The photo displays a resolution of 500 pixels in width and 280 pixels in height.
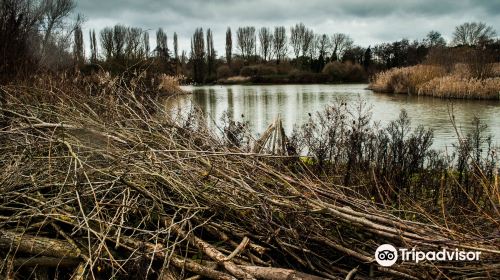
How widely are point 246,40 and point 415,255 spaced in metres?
59.4

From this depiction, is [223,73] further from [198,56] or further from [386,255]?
[386,255]

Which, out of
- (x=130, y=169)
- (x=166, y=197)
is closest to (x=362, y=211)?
(x=166, y=197)

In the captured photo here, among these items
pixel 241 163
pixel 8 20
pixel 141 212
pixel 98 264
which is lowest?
pixel 98 264

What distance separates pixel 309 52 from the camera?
57.7m

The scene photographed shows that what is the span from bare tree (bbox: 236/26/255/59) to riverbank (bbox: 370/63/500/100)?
37.6m

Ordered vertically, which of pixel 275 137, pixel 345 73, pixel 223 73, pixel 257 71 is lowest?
pixel 275 137

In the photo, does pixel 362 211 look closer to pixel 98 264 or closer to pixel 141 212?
pixel 141 212

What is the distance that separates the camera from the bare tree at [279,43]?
5903cm

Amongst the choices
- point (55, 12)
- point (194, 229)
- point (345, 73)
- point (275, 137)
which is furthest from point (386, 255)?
point (345, 73)

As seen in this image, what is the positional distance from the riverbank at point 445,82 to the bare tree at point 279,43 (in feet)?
118

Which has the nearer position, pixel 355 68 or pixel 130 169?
pixel 130 169

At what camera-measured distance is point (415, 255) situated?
2211 mm

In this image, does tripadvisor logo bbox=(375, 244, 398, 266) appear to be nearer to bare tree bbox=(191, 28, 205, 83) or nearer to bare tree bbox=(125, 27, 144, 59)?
bare tree bbox=(125, 27, 144, 59)

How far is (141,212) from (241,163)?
0.71 metres
